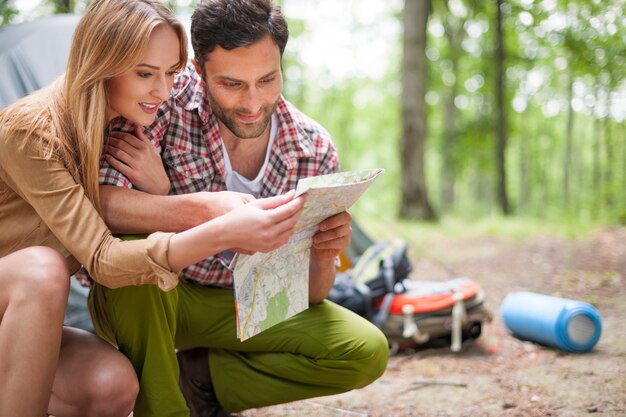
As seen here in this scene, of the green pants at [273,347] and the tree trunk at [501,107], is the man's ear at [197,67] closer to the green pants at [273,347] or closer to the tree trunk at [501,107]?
the green pants at [273,347]

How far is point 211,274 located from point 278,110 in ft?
2.05

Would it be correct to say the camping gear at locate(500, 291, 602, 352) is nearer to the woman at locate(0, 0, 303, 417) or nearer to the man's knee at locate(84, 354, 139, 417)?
the woman at locate(0, 0, 303, 417)

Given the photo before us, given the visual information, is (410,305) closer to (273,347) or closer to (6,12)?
(273,347)

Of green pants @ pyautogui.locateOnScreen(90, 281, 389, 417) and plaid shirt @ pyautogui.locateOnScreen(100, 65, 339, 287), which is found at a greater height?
plaid shirt @ pyautogui.locateOnScreen(100, 65, 339, 287)

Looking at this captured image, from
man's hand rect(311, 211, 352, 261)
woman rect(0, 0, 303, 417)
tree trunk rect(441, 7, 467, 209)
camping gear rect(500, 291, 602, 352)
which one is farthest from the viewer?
tree trunk rect(441, 7, 467, 209)

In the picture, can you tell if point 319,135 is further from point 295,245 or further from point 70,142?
point 70,142

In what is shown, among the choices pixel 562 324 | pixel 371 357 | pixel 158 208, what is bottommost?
pixel 562 324

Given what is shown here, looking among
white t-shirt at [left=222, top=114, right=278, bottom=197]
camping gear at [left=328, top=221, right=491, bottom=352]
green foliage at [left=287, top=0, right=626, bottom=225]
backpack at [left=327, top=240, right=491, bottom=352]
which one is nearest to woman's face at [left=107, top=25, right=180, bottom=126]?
white t-shirt at [left=222, top=114, right=278, bottom=197]

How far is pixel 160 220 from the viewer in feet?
5.66

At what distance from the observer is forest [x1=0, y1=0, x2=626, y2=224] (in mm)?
8531

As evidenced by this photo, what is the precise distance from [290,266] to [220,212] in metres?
0.29

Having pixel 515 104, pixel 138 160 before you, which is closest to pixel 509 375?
pixel 138 160

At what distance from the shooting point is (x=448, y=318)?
334cm

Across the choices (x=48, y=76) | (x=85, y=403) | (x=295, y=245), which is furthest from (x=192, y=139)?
(x=48, y=76)
